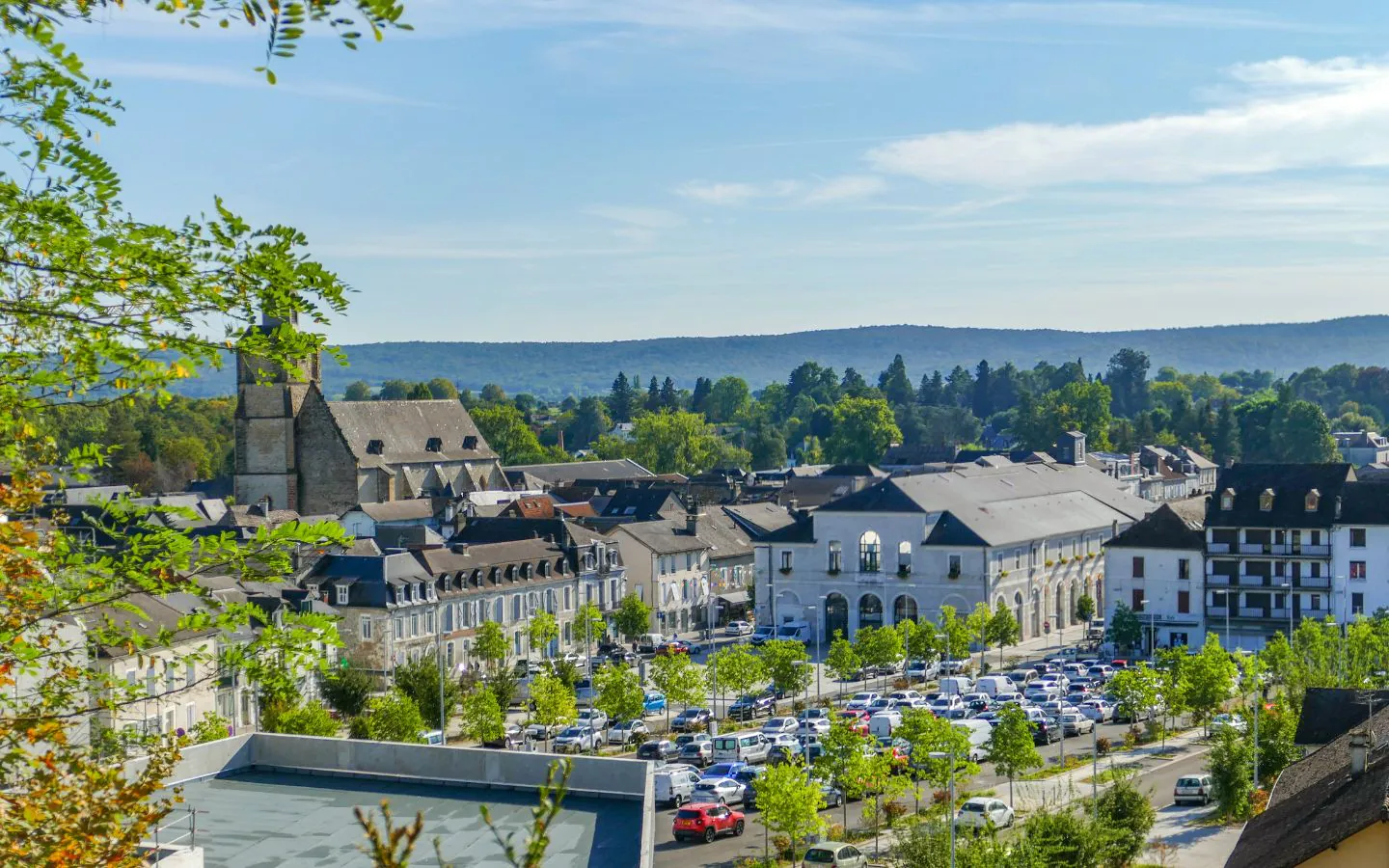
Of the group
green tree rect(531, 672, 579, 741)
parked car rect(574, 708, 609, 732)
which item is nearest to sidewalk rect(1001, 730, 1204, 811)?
parked car rect(574, 708, 609, 732)

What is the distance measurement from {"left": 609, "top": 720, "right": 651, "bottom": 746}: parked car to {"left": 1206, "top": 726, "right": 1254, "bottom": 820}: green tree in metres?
19.3

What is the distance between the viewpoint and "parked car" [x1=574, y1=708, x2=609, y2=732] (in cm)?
5591

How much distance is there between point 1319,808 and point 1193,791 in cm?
2090

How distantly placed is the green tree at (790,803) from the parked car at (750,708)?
21.4m

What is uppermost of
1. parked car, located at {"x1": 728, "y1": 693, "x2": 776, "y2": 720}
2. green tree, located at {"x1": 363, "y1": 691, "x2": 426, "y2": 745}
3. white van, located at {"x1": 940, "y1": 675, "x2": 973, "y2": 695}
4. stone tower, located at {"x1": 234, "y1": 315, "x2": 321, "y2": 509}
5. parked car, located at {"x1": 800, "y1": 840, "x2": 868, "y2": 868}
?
stone tower, located at {"x1": 234, "y1": 315, "x2": 321, "y2": 509}

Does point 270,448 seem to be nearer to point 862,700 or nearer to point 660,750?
point 862,700

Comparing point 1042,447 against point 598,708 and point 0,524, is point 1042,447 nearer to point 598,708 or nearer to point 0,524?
point 598,708

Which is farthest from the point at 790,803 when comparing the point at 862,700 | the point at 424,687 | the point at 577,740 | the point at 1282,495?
the point at 1282,495

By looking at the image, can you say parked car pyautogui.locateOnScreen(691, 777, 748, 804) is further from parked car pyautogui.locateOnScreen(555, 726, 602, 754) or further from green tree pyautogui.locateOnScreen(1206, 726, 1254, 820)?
green tree pyautogui.locateOnScreen(1206, 726, 1254, 820)

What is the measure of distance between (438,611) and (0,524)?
59.2 metres

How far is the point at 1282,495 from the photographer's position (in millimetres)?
73938

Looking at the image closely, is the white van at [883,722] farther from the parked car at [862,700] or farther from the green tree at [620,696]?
the green tree at [620,696]

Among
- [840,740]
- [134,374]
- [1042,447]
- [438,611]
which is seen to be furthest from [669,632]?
[1042,447]

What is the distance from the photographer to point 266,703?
52094 mm
